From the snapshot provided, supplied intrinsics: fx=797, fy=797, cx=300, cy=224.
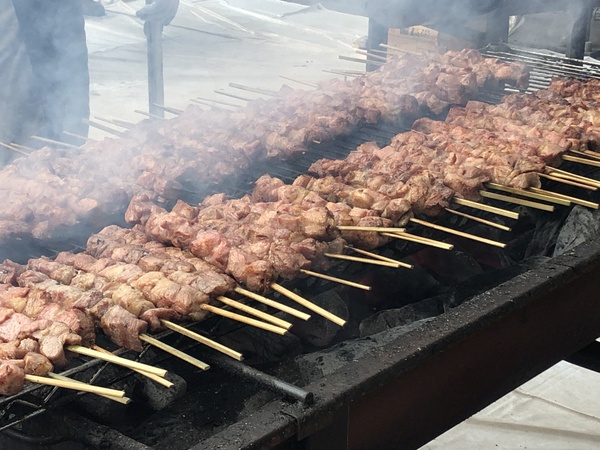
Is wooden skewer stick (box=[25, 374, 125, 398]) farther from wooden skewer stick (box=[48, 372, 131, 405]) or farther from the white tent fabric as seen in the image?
the white tent fabric

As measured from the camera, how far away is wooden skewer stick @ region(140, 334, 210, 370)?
2322 millimetres

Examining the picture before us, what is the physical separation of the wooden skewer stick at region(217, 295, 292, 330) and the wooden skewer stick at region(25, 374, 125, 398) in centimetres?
57

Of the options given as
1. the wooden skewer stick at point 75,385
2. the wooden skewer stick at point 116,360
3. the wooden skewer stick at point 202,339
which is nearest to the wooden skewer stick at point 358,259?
the wooden skewer stick at point 202,339

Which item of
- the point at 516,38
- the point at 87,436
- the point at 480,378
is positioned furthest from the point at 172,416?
the point at 516,38

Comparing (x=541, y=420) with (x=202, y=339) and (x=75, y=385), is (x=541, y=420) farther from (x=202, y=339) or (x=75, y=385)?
(x=75, y=385)

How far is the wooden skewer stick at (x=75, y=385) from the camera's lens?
2.09m

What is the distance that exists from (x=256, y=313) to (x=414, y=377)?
54 centimetres

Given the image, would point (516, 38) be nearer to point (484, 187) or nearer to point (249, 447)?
point (484, 187)

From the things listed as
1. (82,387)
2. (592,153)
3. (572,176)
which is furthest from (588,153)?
(82,387)

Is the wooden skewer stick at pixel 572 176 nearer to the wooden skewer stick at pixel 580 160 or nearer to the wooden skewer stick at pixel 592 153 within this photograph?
the wooden skewer stick at pixel 580 160

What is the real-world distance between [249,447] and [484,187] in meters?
2.18

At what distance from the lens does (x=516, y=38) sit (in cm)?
1234

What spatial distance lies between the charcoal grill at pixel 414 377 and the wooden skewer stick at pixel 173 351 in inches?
3.7

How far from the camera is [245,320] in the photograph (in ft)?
8.25
